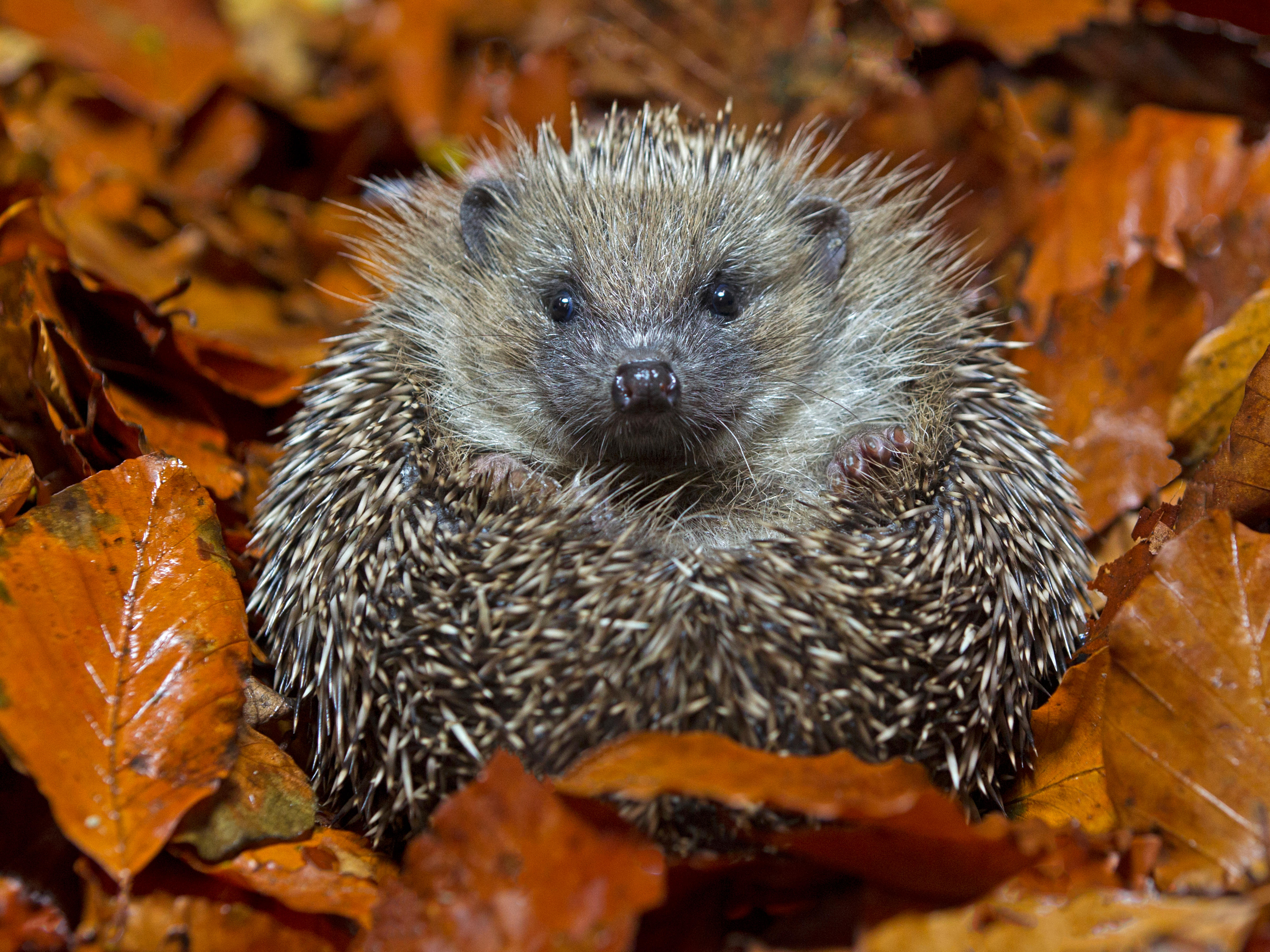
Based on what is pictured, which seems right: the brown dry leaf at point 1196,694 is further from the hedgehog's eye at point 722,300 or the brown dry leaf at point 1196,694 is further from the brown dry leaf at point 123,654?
the brown dry leaf at point 123,654

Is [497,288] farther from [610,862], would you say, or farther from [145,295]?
[610,862]

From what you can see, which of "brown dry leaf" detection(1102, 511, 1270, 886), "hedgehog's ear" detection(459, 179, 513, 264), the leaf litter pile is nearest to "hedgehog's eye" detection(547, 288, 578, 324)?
"hedgehog's ear" detection(459, 179, 513, 264)

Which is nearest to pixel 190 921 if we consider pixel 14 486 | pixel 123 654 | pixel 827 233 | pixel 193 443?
pixel 123 654

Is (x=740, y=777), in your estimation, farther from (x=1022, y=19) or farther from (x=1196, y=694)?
(x=1022, y=19)

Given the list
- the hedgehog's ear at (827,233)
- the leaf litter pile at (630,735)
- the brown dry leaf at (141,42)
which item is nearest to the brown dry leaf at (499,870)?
the leaf litter pile at (630,735)

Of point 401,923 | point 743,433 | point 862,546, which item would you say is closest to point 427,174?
point 743,433

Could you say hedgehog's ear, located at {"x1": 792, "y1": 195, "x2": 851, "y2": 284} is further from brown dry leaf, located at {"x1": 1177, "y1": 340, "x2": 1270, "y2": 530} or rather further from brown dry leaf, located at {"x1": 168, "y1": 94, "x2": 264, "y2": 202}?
brown dry leaf, located at {"x1": 168, "y1": 94, "x2": 264, "y2": 202}
